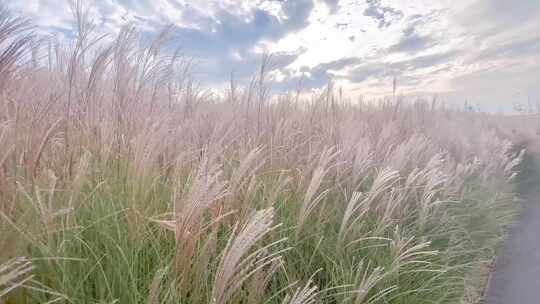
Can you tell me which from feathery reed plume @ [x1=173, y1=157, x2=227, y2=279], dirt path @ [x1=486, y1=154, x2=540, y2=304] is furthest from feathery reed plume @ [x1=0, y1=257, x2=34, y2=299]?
dirt path @ [x1=486, y1=154, x2=540, y2=304]

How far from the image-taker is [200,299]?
3.56 feet

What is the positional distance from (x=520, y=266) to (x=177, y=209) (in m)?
3.31

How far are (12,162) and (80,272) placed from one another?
1.48 ft

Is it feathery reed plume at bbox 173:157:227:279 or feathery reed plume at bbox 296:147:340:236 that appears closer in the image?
feathery reed plume at bbox 173:157:227:279

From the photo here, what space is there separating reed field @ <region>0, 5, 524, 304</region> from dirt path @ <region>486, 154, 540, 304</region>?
0.41ft

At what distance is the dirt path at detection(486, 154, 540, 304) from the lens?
100 inches

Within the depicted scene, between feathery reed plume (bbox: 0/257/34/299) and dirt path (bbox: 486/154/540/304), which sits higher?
feathery reed plume (bbox: 0/257/34/299)

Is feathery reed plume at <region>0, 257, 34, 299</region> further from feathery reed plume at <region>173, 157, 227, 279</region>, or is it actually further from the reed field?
feathery reed plume at <region>173, 157, 227, 279</region>

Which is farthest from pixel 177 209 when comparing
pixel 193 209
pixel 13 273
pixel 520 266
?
pixel 520 266

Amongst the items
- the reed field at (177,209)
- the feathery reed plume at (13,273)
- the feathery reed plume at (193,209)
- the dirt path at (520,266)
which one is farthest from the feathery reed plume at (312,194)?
the dirt path at (520,266)

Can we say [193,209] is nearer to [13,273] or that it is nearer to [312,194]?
[13,273]

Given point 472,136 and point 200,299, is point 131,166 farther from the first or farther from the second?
point 472,136

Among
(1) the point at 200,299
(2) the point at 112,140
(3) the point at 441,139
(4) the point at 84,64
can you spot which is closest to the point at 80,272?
(1) the point at 200,299

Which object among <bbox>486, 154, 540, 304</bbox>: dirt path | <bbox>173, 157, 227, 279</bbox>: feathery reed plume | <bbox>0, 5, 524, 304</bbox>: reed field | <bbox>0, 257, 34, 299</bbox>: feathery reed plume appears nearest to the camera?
<bbox>0, 257, 34, 299</bbox>: feathery reed plume
